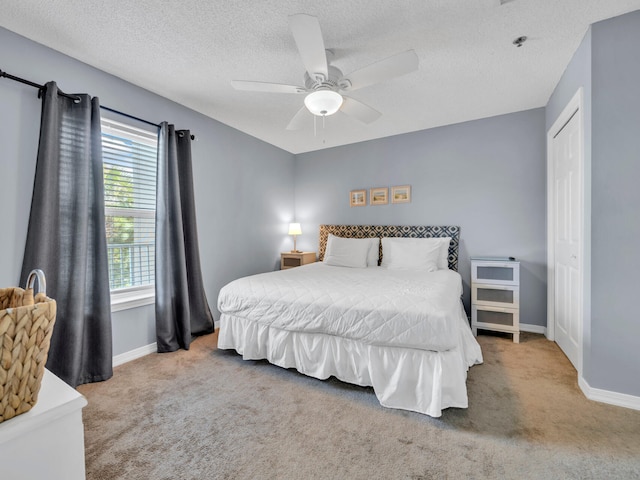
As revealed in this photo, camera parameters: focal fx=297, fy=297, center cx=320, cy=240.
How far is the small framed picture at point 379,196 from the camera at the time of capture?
4.12m

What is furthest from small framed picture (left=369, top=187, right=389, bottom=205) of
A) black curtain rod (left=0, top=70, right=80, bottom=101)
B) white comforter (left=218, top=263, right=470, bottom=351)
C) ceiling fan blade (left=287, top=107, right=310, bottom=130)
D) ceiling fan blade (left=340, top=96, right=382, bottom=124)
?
black curtain rod (left=0, top=70, right=80, bottom=101)

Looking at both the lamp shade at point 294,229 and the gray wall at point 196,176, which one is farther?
A: the lamp shade at point 294,229

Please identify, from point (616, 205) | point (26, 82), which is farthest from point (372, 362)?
point (26, 82)

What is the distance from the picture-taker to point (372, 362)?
199 centimetres

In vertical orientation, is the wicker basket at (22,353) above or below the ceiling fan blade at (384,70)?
below

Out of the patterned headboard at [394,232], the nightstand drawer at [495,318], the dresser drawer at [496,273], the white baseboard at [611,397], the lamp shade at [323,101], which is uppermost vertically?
the lamp shade at [323,101]

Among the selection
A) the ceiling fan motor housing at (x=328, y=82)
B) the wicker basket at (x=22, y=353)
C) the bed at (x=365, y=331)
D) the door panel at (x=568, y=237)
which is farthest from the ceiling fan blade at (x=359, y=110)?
the wicker basket at (x=22, y=353)

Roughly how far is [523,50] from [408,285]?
1960mm

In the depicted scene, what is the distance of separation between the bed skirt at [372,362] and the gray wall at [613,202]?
0.86 m

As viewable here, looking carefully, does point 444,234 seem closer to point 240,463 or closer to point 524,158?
point 524,158

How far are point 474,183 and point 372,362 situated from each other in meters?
2.66

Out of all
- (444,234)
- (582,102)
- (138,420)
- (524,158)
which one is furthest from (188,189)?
(524,158)

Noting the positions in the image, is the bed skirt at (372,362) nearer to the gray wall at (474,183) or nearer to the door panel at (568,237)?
the door panel at (568,237)

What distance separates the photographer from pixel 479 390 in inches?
82.0
